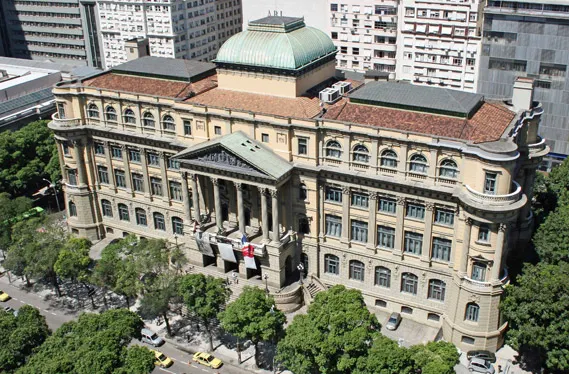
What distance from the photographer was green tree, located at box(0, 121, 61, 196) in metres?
126

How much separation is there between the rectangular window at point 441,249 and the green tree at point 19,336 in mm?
53131

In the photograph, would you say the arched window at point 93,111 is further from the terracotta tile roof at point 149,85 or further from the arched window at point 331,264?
the arched window at point 331,264

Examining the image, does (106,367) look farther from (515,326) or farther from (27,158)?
(27,158)

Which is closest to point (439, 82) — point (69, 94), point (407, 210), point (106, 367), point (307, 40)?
point (307, 40)

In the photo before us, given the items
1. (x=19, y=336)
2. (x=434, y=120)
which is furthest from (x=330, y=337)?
(x=19, y=336)

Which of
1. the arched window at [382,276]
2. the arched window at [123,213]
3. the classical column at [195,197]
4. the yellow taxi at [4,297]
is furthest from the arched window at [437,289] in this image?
the yellow taxi at [4,297]

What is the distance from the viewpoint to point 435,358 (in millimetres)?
72062

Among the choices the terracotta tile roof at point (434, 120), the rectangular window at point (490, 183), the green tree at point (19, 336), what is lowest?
the green tree at point (19, 336)

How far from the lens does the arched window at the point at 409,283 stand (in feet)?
304

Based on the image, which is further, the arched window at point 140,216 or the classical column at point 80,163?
the arched window at point 140,216

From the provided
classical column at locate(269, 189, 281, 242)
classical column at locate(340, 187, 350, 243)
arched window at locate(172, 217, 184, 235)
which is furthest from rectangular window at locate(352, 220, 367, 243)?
arched window at locate(172, 217, 184, 235)

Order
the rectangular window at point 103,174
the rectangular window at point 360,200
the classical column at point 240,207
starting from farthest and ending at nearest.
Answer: the rectangular window at point 103,174
the classical column at point 240,207
the rectangular window at point 360,200

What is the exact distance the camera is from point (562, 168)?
362ft

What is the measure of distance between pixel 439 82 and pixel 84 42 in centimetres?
11444
